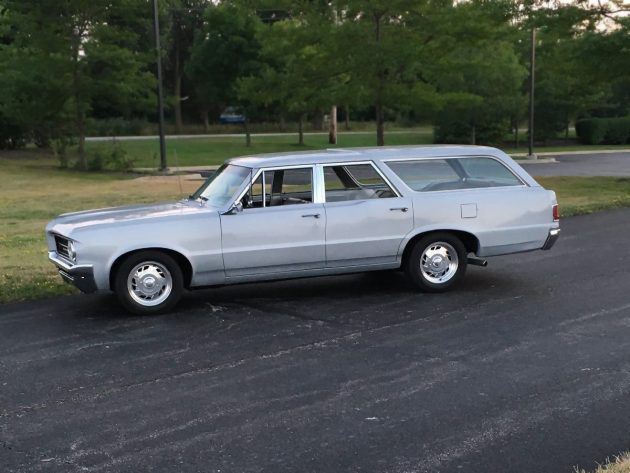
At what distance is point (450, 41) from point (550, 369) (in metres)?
18.1

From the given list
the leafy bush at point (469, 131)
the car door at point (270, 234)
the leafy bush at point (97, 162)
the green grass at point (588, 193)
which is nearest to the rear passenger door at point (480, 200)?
the car door at point (270, 234)

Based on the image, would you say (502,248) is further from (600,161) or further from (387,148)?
(600,161)

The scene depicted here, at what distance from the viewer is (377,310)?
25.4ft

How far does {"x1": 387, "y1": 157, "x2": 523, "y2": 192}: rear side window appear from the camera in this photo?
8.66 metres

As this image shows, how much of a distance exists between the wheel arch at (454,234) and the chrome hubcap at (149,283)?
8.13ft

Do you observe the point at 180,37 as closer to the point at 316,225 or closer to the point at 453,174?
the point at 453,174

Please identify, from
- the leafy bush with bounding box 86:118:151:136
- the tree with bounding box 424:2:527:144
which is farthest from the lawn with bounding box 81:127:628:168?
the leafy bush with bounding box 86:118:151:136

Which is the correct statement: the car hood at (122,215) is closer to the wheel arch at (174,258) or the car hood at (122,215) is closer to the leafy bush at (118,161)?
the wheel arch at (174,258)

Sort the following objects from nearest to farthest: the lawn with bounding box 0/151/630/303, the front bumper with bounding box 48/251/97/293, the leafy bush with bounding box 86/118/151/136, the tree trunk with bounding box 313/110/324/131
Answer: the front bumper with bounding box 48/251/97/293 < the lawn with bounding box 0/151/630/303 < the leafy bush with bounding box 86/118/151/136 < the tree trunk with bounding box 313/110/324/131

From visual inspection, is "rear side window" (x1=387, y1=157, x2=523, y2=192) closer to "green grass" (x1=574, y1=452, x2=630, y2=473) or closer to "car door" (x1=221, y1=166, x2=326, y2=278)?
"car door" (x1=221, y1=166, x2=326, y2=278)

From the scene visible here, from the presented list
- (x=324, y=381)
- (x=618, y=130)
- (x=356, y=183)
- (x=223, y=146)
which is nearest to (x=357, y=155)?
(x=356, y=183)

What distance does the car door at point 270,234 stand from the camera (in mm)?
7824

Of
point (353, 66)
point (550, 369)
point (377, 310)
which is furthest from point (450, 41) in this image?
point (550, 369)

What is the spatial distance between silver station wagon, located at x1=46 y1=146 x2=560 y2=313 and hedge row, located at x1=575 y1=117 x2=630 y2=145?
45935 mm
